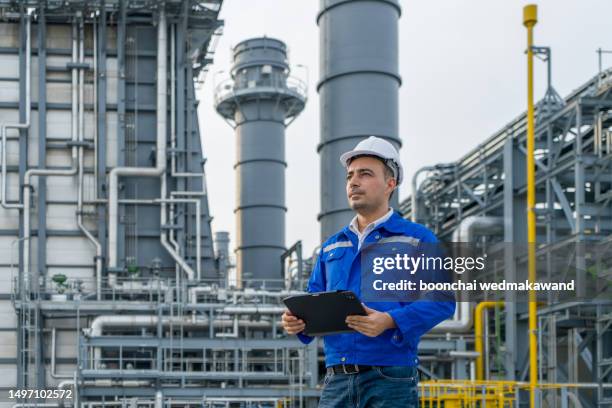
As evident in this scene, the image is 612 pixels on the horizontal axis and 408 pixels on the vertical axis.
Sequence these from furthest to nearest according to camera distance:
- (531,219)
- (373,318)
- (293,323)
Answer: (531,219) < (293,323) < (373,318)

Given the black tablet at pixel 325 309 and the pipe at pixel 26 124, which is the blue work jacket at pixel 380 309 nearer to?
the black tablet at pixel 325 309

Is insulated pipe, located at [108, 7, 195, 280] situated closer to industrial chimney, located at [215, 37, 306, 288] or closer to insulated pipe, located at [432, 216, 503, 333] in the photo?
insulated pipe, located at [432, 216, 503, 333]

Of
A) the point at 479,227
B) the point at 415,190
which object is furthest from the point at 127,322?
the point at 415,190

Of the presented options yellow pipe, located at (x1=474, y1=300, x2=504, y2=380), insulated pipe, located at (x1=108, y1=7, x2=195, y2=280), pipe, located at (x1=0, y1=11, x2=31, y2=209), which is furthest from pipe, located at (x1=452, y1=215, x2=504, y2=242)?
pipe, located at (x1=0, y1=11, x2=31, y2=209)

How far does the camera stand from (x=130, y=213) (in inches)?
1002

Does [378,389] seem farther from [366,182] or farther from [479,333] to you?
[479,333]

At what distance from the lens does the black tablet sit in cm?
449

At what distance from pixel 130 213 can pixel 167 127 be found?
7.11ft

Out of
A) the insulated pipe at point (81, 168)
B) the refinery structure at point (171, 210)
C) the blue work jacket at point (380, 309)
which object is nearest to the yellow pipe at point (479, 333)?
the refinery structure at point (171, 210)

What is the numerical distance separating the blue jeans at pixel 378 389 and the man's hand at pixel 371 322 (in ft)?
0.70

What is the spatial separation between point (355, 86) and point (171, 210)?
196 inches

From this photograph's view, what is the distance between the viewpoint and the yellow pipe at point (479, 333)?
2322 cm

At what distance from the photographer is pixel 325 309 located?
459 centimetres

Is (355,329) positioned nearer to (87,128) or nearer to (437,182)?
(87,128)
